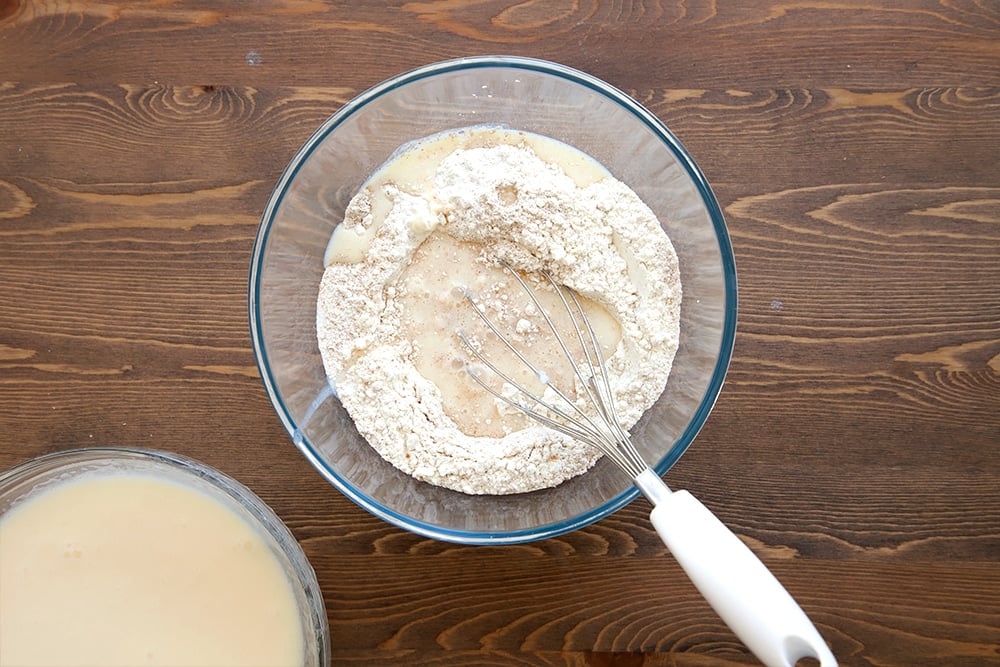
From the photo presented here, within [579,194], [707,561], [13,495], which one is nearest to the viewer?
[707,561]

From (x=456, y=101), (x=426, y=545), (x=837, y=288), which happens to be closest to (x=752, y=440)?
(x=837, y=288)

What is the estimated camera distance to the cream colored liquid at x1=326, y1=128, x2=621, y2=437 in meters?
1.06

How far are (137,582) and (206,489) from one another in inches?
5.7

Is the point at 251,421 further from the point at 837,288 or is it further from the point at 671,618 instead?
the point at 837,288

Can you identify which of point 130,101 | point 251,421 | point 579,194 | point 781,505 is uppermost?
point 130,101

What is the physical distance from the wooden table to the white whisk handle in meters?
0.30

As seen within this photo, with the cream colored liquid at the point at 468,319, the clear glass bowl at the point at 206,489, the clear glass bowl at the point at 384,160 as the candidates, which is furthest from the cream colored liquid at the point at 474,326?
the clear glass bowl at the point at 206,489

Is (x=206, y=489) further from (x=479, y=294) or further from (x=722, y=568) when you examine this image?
(x=722, y=568)

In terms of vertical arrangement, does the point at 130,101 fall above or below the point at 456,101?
above

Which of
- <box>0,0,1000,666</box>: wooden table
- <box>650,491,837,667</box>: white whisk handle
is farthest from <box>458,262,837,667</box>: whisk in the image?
<box>0,0,1000,666</box>: wooden table

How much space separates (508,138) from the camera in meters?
1.08

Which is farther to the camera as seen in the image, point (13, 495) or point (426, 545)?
point (426, 545)

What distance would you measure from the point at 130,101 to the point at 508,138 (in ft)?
1.92

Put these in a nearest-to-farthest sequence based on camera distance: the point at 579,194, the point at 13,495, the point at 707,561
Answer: the point at 707,561
the point at 13,495
the point at 579,194
